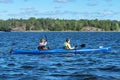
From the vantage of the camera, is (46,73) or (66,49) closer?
(46,73)

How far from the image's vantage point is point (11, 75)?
84.4 ft

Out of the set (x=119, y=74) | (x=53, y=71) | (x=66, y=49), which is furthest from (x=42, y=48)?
(x=119, y=74)

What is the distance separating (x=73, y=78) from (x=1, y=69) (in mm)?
6724

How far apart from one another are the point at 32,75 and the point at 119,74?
209 inches

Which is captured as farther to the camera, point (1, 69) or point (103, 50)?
point (103, 50)

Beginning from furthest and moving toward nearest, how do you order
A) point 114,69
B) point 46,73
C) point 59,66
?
point 59,66, point 114,69, point 46,73

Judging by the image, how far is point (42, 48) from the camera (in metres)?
42.5

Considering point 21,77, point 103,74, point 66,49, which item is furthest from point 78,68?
point 66,49

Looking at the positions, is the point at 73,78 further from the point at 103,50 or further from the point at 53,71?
the point at 103,50

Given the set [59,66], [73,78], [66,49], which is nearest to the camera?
[73,78]

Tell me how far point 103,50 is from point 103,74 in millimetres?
20240

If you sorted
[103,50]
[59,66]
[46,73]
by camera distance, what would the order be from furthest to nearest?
[103,50], [59,66], [46,73]

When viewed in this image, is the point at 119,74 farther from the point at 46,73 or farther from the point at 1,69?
the point at 1,69

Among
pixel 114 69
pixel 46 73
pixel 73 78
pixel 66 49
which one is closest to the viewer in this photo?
pixel 73 78
